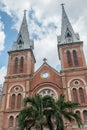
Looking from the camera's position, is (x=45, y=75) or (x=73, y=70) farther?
(x=45, y=75)

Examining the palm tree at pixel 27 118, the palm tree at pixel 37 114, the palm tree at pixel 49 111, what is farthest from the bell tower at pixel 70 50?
the palm tree at pixel 27 118

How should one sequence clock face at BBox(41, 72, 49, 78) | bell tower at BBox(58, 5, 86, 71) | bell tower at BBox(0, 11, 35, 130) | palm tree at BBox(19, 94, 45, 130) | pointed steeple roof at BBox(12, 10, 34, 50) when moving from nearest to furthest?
palm tree at BBox(19, 94, 45, 130) → bell tower at BBox(0, 11, 35, 130) → clock face at BBox(41, 72, 49, 78) → bell tower at BBox(58, 5, 86, 71) → pointed steeple roof at BBox(12, 10, 34, 50)

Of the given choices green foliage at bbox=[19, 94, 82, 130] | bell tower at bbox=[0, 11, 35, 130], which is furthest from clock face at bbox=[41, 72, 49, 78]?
green foliage at bbox=[19, 94, 82, 130]

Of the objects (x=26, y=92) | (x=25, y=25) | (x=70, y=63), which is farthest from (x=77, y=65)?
(x=25, y=25)

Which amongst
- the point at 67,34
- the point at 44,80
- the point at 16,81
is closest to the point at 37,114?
the point at 44,80

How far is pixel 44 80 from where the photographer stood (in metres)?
33.2

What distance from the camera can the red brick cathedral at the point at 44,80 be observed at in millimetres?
30109

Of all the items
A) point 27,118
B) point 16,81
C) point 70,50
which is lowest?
point 27,118

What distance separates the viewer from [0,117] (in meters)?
29.7

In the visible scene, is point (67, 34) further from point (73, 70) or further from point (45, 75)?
point (45, 75)

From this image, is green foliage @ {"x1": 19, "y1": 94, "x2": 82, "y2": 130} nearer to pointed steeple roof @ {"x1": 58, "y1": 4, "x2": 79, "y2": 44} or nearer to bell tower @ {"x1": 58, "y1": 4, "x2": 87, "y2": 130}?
bell tower @ {"x1": 58, "y1": 4, "x2": 87, "y2": 130}

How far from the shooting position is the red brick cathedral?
30.1m

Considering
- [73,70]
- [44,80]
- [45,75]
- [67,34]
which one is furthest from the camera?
[67,34]

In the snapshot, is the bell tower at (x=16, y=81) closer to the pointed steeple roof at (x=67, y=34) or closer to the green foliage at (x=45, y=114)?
the pointed steeple roof at (x=67, y=34)
